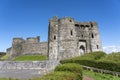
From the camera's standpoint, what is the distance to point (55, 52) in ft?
145

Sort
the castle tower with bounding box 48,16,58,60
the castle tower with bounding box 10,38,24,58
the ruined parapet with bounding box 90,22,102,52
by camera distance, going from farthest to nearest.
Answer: the castle tower with bounding box 10,38,24,58
the ruined parapet with bounding box 90,22,102,52
the castle tower with bounding box 48,16,58,60

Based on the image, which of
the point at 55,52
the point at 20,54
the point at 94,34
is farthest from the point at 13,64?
the point at 20,54

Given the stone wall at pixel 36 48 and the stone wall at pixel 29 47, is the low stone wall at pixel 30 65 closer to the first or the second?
the stone wall at pixel 29 47

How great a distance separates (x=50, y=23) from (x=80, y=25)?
8.31 m

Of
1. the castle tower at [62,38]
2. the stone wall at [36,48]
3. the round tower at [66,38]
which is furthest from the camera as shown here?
the stone wall at [36,48]

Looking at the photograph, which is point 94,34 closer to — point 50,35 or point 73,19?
point 73,19

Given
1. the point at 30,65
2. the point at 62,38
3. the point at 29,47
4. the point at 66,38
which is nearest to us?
the point at 30,65

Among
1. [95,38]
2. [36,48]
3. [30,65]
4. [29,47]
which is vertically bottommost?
[30,65]

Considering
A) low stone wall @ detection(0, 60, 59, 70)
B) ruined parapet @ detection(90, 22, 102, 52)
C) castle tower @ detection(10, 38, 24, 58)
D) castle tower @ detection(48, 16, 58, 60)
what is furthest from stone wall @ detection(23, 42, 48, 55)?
low stone wall @ detection(0, 60, 59, 70)

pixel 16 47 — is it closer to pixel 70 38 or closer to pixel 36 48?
pixel 36 48

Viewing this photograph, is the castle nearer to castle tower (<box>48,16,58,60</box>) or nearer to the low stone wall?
castle tower (<box>48,16,58,60</box>)

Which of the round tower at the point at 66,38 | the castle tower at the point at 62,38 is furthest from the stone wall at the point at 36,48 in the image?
the round tower at the point at 66,38

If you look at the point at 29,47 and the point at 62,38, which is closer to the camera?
the point at 62,38

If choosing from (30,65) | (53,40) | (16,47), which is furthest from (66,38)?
(16,47)
